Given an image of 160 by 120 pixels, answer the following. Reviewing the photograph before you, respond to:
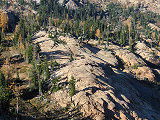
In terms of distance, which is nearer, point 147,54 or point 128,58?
point 128,58

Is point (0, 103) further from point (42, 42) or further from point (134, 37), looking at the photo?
point (134, 37)

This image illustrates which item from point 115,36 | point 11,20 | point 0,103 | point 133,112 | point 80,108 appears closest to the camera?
point 0,103

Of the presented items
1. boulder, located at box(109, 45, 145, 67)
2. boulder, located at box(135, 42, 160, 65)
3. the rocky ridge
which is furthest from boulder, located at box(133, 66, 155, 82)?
boulder, located at box(135, 42, 160, 65)

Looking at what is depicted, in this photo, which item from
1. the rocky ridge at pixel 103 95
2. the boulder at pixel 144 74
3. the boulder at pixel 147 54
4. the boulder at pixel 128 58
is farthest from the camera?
the boulder at pixel 147 54

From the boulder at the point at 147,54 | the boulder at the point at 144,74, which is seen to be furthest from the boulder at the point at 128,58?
the boulder at the point at 147,54

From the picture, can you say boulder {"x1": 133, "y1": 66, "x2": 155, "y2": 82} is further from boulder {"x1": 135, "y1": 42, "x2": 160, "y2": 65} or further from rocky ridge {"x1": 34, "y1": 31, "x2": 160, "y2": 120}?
boulder {"x1": 135, "y1": 42, "x2": 160, "y2": 65}

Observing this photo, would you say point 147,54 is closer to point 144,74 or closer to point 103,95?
point 144,74

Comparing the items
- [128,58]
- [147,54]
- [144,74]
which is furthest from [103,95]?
[147,54]

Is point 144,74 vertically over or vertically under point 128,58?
under

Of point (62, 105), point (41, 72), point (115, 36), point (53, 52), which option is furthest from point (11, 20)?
point (62, 105)

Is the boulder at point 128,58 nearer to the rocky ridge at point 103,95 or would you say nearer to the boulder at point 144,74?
the boulder at point 144,74

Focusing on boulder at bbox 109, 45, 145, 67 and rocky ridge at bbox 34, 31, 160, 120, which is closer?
rocky ridge at bbox 34, 31, 160, 120
